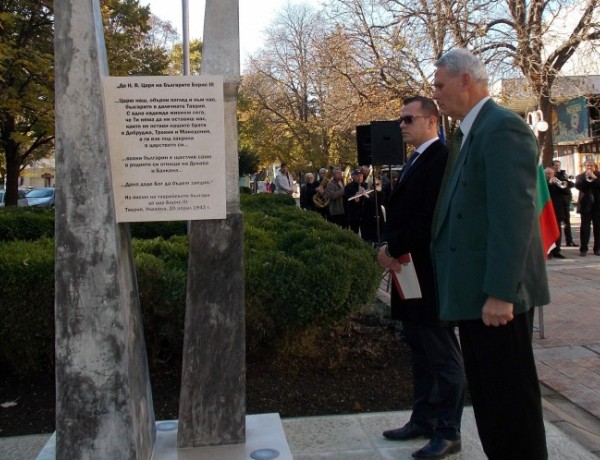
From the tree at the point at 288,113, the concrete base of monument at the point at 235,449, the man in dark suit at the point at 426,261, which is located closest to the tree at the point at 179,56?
the tree at the point at 288,113

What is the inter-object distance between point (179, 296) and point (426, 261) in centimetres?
202

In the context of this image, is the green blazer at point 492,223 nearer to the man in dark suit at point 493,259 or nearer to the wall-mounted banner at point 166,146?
the man in dark suit at point 493,259

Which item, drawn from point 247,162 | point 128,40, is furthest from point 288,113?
point 128,40

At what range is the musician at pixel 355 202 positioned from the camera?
17312mm

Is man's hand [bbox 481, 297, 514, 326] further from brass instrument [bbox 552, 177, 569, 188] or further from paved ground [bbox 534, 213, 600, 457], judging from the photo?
brass instrument [bbox 552, 177, 569, 188]

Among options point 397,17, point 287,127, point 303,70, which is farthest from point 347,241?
point 287,127

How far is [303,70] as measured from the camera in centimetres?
4084

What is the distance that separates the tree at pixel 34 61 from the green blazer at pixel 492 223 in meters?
14.4

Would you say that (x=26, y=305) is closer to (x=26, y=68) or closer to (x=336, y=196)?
(x=336, y=196)

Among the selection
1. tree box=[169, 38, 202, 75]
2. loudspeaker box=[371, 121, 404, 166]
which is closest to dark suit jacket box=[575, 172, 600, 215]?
A: loudspeaker box=[371, 121, 404, 166]

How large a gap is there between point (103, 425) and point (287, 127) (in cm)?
4344

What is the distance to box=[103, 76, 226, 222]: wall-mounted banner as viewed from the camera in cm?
305

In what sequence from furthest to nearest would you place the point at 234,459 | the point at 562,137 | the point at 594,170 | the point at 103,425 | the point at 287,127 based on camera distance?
the point at 287,127
the point at 562,137
the point at 594,170
the point at 234,459
the point at 103,425

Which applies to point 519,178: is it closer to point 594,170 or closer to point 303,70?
point 594,170
